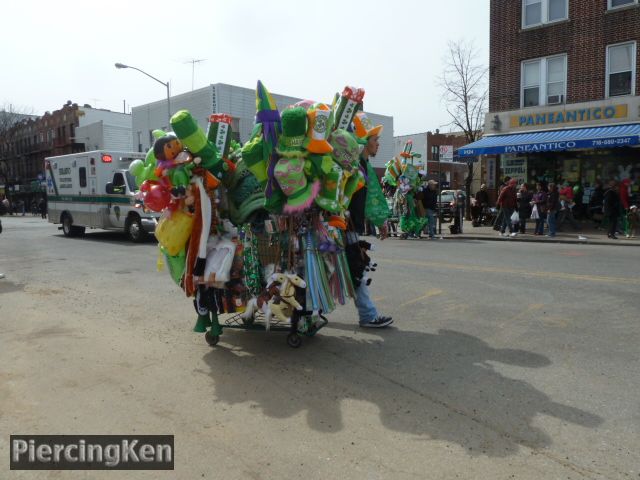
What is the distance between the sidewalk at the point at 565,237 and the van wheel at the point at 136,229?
27.6 ft

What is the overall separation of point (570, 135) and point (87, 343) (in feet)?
58.8

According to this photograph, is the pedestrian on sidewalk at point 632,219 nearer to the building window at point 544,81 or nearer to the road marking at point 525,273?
the building window at point 544,81

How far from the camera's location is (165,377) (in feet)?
14.8

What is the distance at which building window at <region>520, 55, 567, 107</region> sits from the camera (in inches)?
789

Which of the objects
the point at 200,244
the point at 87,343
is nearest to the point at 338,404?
the point at 200,244

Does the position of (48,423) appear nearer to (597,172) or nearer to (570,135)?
(570,135)

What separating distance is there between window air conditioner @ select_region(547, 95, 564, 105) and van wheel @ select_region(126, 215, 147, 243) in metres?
15.4

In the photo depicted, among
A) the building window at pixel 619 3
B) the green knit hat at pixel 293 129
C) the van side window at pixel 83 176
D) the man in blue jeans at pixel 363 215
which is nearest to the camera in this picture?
the green knit hat at pixel 293 129

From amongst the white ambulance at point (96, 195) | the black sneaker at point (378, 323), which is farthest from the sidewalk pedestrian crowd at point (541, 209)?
the black sneaker at point (378, 323)

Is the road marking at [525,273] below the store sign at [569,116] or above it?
below

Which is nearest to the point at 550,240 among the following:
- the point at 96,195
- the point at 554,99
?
the point at 554,99

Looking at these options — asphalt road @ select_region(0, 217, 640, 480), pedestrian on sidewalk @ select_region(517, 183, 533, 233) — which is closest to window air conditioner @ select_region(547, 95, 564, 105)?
pedestrian on sidewalk @ select_region(517, 183, 533, 233)

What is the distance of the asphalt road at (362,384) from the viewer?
3.11 metres

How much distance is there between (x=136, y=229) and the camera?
15547mm
